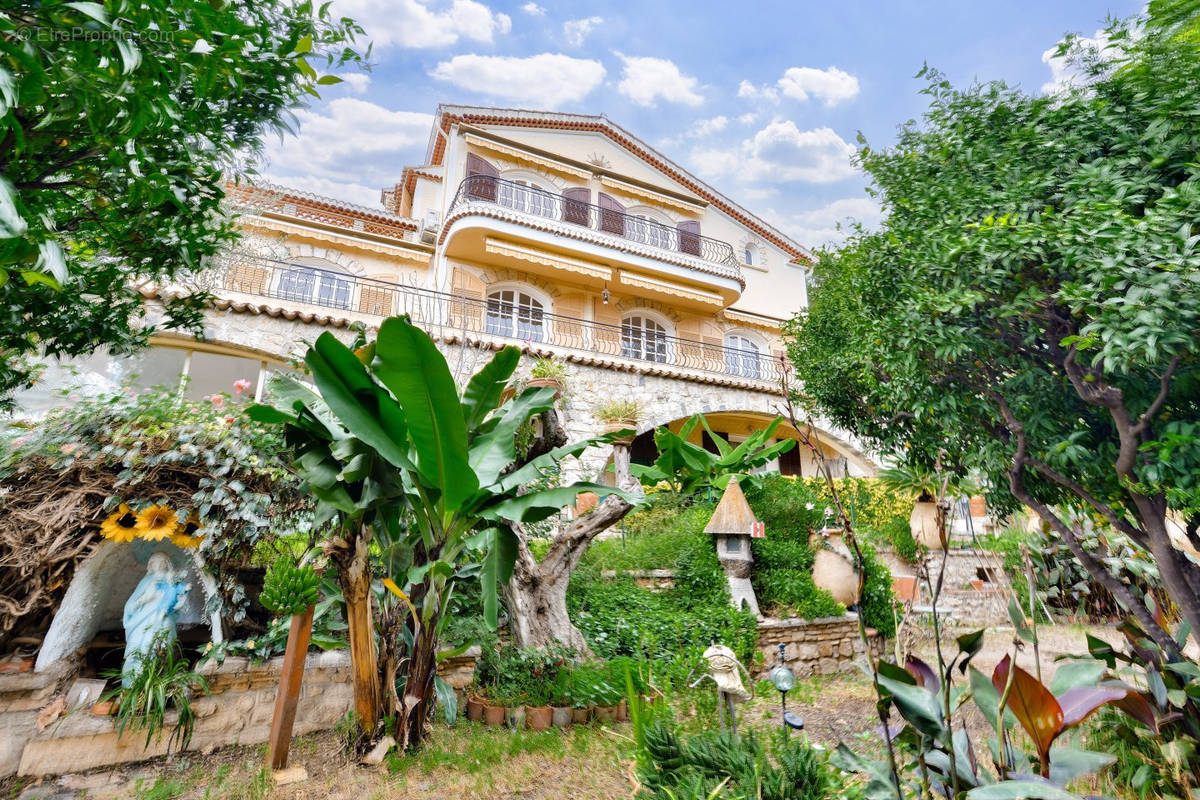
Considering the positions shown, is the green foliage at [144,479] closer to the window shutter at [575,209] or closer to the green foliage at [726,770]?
the green foliage at [726,770]

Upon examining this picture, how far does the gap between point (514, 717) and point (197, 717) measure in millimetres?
2033

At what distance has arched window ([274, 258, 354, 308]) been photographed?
35.6ft

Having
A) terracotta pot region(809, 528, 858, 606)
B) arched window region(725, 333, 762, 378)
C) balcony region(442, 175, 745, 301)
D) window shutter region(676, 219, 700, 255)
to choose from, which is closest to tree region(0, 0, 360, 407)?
terracotta pot region(809, 528, 858, 606)

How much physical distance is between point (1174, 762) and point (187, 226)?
5422mm

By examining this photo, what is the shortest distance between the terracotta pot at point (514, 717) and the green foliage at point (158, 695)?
1.96 m

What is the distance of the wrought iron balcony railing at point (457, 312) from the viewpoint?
388 inches

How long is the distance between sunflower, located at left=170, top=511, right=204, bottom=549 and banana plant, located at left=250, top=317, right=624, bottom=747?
0.95 metres

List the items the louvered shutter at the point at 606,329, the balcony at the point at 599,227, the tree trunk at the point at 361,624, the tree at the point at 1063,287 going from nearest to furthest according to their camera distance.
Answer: the tree at the point at 1063,287 → the tree trunk at the point at 361,624 → the balcony at the point at 599,227 → the louvered shutter at the point at 606,329

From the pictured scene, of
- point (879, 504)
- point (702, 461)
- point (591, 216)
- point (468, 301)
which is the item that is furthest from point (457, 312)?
point (879, 504)

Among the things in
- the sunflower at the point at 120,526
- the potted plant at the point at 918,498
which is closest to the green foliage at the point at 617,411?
the potted plant at the point at 918,498

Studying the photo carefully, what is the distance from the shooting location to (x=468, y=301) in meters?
11.4

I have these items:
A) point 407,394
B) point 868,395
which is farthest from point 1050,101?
point 407,394

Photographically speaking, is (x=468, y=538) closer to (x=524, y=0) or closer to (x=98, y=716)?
(x=98, y=716)

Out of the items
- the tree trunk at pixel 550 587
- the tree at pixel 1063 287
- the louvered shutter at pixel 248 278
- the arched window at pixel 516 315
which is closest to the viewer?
the tree at pixel 1063 287
